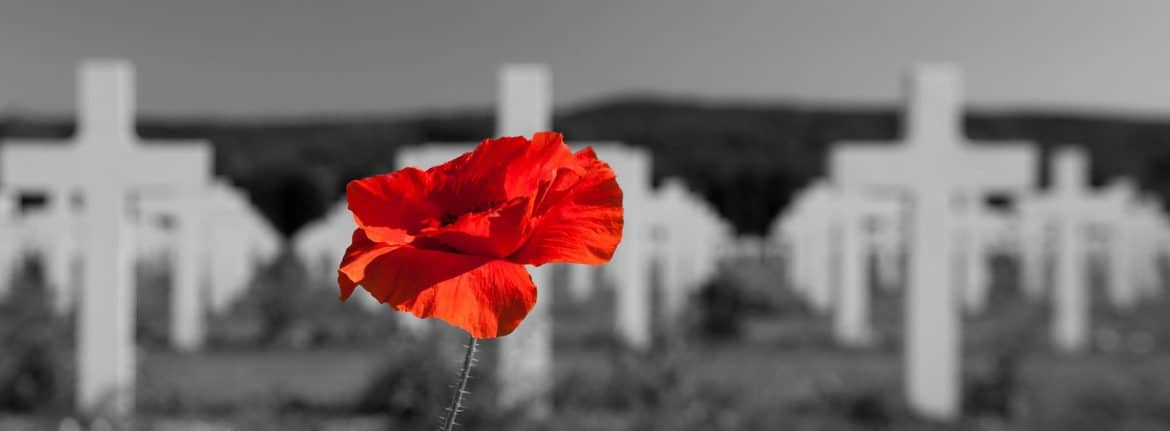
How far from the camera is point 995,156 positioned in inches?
323

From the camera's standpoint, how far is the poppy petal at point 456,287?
94 cm

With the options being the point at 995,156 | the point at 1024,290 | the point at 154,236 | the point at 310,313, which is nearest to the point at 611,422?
the point at 995,156

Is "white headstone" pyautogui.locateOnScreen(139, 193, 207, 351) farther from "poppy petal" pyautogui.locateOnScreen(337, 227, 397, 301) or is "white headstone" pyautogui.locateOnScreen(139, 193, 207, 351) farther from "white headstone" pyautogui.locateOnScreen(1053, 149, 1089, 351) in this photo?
"poppy petal" pyautogui.locateOnScreen(337, 227, 397, 301)

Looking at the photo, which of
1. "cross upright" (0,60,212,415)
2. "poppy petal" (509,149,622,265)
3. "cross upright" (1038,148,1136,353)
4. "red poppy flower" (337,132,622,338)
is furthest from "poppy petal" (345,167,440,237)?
"cross upright" (1038,148,1136,353)

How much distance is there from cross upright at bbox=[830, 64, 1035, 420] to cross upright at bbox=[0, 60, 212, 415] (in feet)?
15.7

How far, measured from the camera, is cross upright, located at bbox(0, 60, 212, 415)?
24.3ft

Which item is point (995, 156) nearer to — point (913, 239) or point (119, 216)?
point (913, 239)

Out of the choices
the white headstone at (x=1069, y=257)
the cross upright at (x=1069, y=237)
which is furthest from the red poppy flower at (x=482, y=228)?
the white headstone at (x=1069, y=257)

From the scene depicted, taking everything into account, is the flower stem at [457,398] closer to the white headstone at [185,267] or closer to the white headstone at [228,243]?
the white headstone at [185,267]

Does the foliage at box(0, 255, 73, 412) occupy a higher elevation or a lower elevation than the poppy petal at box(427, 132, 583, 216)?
lower

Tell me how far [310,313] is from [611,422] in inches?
304

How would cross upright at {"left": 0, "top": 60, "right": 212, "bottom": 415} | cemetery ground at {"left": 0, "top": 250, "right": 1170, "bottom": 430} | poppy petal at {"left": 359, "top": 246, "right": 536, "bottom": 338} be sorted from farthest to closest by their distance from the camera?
cross upright at {"left": 0, "top": 60, "right": 212, "bottom": 415} < cemetery ground at {"left": 0, "top": 250, "right": 1170, "bottom": 430} < poppy petal at {"left": 359, "top": 246, "right": 536, "bottom": 338}

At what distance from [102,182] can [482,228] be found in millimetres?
7136

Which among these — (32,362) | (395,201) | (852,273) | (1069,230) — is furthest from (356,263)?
(1069,230)
